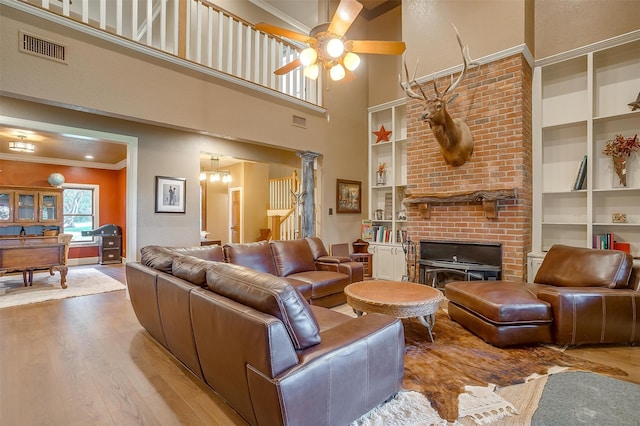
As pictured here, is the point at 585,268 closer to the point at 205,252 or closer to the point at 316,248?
the point at 316,248

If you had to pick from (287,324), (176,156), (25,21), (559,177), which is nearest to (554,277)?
(559,177)

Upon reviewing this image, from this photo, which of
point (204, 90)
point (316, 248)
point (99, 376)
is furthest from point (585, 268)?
point (204, 90)

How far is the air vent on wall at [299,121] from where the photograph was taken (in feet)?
17.6

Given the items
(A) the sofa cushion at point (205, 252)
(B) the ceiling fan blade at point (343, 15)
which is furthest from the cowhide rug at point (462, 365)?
(B) the ceiling fan blade at point (343, 15)

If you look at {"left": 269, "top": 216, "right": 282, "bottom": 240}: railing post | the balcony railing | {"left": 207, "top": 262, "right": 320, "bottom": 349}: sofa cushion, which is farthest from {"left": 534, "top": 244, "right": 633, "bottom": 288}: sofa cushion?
{"left": 269, "top": 216, "right": 282, "bottom": 240}: railing post

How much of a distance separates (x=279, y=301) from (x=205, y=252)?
2.35 meters

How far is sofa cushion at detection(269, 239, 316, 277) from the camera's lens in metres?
3.97

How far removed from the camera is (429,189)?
15.8 feet

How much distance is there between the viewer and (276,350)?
1.32 metres

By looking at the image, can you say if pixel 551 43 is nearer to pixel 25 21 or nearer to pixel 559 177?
pixel 559 177

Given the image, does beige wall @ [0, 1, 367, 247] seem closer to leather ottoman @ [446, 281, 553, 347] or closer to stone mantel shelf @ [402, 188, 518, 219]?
stone mantel shelf @ [402, 188, 518, 219]

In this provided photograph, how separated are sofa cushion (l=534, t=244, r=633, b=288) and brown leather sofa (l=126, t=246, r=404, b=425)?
91.4 inches

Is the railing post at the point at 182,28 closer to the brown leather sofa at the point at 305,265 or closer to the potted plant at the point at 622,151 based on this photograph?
the brown leather sofa at the point at 305,265

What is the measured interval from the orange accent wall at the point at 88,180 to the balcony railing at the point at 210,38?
365cm
